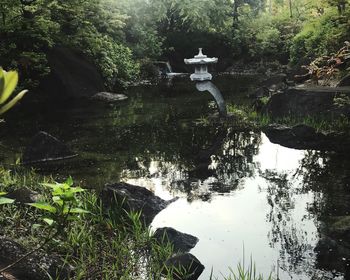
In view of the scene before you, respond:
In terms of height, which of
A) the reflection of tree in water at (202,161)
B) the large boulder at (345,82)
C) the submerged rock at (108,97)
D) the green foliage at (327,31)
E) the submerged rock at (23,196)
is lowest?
the submerged rock at (108,97)

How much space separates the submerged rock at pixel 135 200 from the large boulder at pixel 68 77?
15.0 meters

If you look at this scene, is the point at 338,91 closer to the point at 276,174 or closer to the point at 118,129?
the point at 276,174

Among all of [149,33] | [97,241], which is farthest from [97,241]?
[149,33]

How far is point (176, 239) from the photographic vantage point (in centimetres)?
575

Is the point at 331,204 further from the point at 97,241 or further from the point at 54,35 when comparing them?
the point at 54,35

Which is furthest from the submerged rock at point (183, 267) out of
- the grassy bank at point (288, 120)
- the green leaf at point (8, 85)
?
the grassy bank at point (288, 120)

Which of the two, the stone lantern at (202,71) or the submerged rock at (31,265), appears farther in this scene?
the stone lantern at (202,71)

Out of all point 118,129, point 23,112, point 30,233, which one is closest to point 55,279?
point 30,233

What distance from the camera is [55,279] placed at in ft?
15.1

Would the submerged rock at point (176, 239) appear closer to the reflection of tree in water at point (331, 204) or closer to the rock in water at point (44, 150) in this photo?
the reflection of tree in water at point (331, 204)

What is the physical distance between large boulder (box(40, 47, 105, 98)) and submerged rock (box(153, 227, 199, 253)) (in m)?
16.6

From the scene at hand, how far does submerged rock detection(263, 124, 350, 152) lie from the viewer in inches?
425

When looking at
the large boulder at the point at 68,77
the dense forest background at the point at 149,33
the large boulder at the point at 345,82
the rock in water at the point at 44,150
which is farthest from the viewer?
the large boulder at the point at 68,77

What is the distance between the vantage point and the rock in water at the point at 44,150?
10.3 metres
